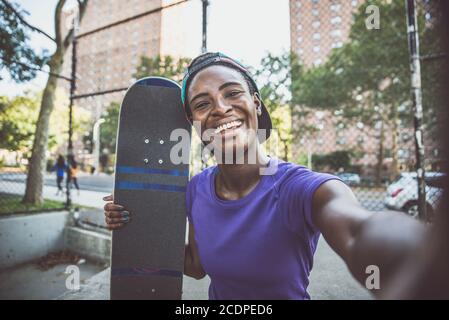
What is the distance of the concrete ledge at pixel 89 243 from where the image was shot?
13.7 ft

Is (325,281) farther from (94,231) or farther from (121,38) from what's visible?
(121,38)

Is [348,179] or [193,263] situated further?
[348,179]

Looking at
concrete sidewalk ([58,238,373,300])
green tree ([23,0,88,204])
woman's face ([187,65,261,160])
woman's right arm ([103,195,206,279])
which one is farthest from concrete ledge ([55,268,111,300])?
green tree ([23,0,88,204])

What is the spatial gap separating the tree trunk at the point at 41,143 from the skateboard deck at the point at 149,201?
193 inches

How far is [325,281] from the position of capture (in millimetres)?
2715

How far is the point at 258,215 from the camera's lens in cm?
110

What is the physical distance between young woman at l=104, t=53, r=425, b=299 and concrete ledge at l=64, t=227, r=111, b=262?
3333mm

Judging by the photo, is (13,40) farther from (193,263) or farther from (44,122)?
(193,263)

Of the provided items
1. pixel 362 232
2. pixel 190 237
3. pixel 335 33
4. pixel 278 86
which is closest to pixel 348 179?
pixel 278 86

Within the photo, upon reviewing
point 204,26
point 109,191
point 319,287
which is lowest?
point 319,287

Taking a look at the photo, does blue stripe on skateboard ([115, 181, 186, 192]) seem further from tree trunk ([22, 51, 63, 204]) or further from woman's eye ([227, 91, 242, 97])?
tree trunk ([22, 51, 63, 204])

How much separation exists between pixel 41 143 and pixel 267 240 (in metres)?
6.25
